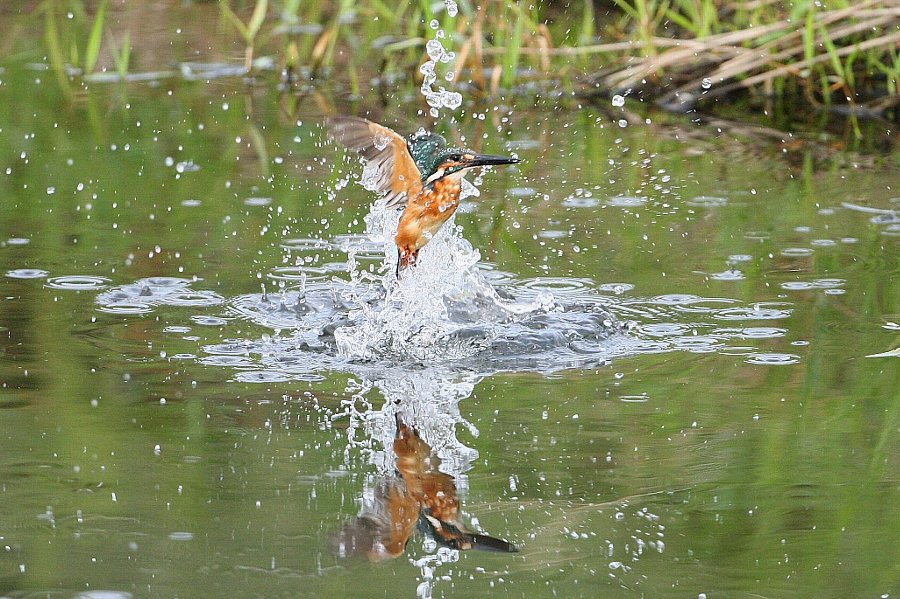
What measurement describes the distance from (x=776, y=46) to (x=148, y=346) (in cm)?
490

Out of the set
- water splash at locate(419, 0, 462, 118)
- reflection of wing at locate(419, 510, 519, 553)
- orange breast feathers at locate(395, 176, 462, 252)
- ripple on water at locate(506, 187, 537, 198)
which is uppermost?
water splash at locate(419, 0, 462, 118)

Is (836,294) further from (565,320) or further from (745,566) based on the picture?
(745,566)

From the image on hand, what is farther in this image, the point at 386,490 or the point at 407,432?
the point at 407,432

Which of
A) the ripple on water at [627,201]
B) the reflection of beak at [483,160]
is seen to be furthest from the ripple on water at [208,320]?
the ripple on water at [627,201]

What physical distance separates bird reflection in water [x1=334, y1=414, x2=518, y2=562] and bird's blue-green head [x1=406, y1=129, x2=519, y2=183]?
136 centimetres

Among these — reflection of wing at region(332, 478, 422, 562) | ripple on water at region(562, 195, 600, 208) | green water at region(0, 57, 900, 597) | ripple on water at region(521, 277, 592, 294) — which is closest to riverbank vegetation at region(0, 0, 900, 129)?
green water at region(0, 57, 900, 597)

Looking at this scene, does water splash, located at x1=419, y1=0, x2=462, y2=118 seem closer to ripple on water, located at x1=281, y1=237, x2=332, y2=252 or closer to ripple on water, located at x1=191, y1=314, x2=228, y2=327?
ripple on water, located at x1=281, y1=237, x2=332, y2=252

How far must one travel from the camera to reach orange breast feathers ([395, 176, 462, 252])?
16.4ft

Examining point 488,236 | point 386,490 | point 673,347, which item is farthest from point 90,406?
point 488,236

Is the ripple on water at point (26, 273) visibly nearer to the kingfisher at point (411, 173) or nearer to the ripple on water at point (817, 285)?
the kingfisher at point (411, 173)

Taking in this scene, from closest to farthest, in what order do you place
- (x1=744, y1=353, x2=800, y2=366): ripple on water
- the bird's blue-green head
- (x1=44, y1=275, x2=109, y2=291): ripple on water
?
(x1=744, y1=353, x2=800, y2=366): ripple on water, the bird's blue-green head, (x1=44, y1=275, x2=109, y2=291): ripple on water

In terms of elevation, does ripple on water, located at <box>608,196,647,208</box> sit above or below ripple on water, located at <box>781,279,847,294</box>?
above

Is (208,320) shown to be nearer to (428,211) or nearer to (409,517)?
(428,211)

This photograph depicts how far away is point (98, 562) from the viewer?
10.1ft
